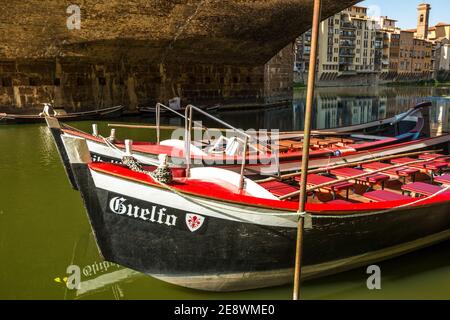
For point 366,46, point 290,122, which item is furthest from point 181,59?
point 366,46

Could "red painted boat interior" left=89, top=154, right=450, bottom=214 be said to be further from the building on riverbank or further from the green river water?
the building on riverbank

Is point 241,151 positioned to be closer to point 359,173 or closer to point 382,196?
point 359,173

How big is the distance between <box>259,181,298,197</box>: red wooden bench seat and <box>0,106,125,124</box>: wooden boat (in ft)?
41.6

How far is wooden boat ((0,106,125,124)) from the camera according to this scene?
17891 millimetres

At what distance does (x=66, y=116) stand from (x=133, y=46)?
486cm

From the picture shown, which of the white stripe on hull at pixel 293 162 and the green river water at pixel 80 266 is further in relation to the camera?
the white stripe on hull at pixel 293 162

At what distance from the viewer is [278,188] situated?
229 inches

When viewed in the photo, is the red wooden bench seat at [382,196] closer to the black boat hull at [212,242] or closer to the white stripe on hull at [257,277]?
the black boat hull at [212,242]

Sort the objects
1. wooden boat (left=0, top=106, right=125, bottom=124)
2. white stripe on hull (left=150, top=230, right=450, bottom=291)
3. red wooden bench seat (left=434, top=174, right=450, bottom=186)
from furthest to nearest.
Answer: wooden boat (left=0, top=106, right=125, bottom=124)
red wooden bench seat (left=434, top=174, right=450, bottom=186)
white stripe on hull (left=150, top=230, right=450, bottom=291)

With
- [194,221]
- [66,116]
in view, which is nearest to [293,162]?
[194,221]

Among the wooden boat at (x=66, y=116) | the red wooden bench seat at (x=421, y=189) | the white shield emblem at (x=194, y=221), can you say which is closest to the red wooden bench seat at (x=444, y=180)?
the red wooden bench seat at (x=421, y=189)

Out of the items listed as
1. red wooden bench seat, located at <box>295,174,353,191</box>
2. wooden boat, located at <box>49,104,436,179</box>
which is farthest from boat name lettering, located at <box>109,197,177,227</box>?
wooden boat, located at <box>49,104,436,179</box>

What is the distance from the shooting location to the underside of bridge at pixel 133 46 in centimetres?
1745

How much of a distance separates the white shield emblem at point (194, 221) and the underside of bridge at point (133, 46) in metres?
14.8
